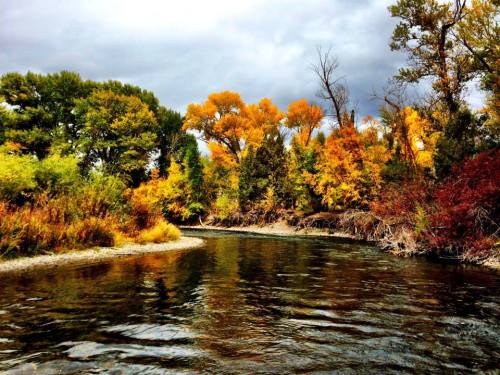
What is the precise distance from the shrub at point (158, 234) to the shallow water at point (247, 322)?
7.77 meters

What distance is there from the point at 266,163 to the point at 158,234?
2378 centimetres

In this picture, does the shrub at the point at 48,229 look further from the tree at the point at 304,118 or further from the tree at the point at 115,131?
the tree at the point at 304,118

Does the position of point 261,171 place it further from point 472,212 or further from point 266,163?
point 472,212

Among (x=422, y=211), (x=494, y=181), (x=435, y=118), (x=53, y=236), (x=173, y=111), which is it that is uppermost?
(x=173, y=111)

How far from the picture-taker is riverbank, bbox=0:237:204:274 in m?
11.1

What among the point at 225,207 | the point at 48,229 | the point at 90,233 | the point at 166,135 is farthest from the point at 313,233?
the point at 166,135

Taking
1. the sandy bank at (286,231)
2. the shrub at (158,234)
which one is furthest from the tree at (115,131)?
the shrub at (158,234)

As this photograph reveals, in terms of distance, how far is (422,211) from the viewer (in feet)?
54.9

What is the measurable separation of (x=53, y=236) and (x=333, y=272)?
9.81 m

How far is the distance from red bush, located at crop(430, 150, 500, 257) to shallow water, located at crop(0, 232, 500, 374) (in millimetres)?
3946

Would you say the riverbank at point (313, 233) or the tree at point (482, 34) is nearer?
the riverbank at point (313, 233)

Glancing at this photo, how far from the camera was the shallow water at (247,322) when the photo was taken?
4.40m

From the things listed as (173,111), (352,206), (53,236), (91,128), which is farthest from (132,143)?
(53,236)

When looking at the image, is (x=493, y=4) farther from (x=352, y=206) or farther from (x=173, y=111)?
(x=173, y=111)
